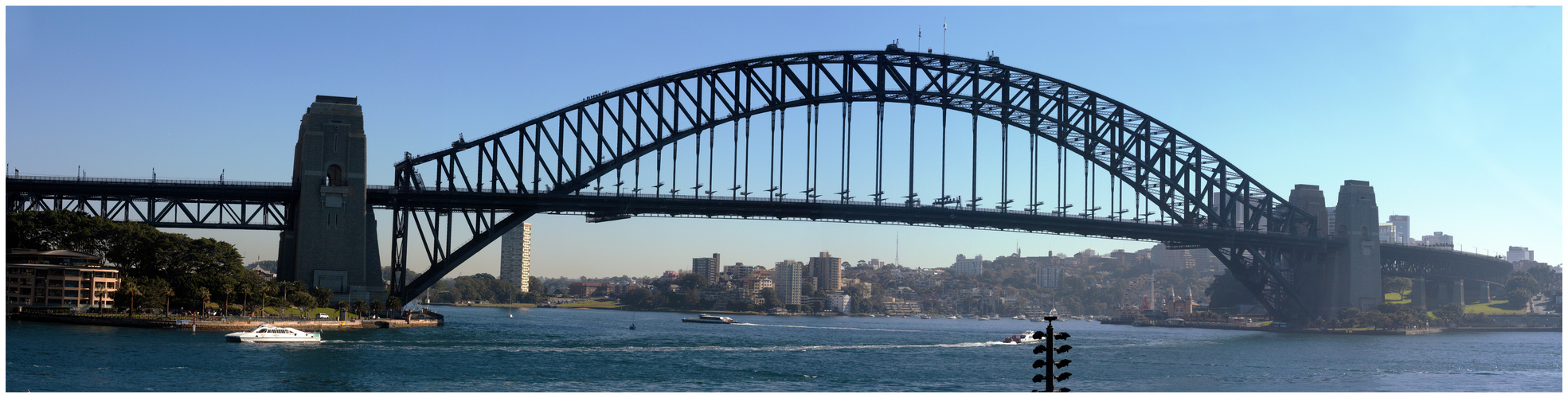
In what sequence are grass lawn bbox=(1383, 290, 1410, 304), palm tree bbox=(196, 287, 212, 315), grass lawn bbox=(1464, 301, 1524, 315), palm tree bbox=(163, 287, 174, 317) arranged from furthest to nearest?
1. grass lawn bbox=(1383, 290, 1410, 304)
2. grass lawn bbox=(1464, 301, 1524, 315)
3. palm tree bbox=(196, 287, 212, 315)
4. palm tree bbox=(163, 287, 174, 317)

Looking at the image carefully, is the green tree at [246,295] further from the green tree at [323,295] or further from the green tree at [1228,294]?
the green tree at [1228,294]

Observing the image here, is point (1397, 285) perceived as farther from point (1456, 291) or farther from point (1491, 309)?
point (1456, 291)

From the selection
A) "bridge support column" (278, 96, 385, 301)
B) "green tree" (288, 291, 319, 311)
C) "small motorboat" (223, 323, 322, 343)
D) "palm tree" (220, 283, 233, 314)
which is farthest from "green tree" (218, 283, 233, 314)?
"small motorboat" (223, 323, 322, 343)

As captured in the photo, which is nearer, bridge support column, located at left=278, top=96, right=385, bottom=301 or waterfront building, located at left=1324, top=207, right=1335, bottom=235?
bridge support column, located at left=278, top=96, right=385, bottom=301

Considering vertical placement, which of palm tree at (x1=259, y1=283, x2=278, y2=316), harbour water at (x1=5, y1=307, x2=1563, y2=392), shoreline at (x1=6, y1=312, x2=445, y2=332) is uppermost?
palm tree at (x1=259, y1=283, x2=278, y2=316)

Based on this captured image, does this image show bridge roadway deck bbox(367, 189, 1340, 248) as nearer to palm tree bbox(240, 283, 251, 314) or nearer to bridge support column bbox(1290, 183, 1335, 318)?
palm tree bbox(240, 283, 251, 314)

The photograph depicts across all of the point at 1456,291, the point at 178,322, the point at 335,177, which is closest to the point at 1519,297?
the point at 1456,291

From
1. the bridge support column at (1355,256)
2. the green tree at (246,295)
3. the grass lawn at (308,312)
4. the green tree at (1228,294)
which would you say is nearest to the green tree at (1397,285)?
the green tree at (1228,294)

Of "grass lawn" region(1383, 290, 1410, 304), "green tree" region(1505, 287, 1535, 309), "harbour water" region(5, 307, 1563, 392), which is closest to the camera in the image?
"harbour water" region(5, 307, 1563, 392)
